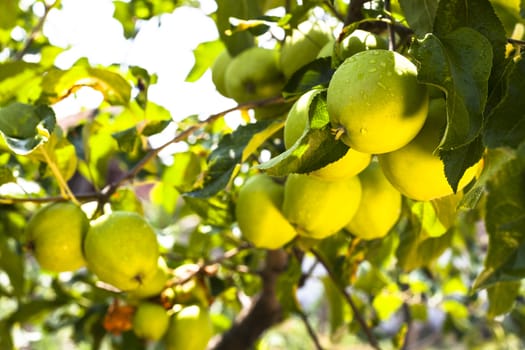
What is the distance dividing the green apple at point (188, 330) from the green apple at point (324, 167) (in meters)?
0.63

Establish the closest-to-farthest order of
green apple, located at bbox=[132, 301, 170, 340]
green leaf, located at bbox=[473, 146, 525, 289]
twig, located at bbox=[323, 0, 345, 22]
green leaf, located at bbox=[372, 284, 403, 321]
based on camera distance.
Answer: green leaf, located at bbox=[473, 146, 525, 289]
twig, located at bbox=[323, 0, 345, 22]
green apple, located at bbox=[132, 301, 170, 340]
green leaf, located at bbox=[372, 284, 403, 321]

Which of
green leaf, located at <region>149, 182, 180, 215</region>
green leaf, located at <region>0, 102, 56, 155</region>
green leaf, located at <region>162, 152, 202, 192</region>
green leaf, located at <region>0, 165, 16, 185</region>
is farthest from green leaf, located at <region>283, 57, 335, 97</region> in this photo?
green leaf, located at <region>149, 182, 180, 215</region>

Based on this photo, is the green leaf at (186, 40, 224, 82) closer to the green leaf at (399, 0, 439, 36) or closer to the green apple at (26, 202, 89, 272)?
the green apple at (26, 202, 89, 272)

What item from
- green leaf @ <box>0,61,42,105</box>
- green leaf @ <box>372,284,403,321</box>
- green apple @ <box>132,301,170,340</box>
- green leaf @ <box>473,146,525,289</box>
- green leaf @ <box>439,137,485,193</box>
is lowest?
green leaf @ <box>372,284,403,321</box>

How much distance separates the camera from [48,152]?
0.88 m

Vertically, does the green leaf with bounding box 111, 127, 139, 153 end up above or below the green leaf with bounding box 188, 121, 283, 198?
below

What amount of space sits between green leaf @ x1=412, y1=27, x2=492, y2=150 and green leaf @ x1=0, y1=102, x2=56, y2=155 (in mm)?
477

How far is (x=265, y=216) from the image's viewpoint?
890 mm

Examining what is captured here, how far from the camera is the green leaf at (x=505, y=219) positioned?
1.34ft

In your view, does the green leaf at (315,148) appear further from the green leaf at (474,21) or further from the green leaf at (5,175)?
the green leaf at (5,175)

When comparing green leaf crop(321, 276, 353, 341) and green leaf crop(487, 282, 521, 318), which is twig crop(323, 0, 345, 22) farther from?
green leaf crop(321, 276, 353, 341)

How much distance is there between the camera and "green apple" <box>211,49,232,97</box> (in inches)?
43.4

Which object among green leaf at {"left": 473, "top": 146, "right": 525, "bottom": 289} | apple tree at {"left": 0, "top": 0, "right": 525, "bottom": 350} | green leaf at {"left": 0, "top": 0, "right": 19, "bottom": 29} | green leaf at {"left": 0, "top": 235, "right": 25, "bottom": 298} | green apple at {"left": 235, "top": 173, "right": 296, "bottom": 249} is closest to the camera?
green leaf at {"left": 473, "top": 146, "right": 525, "bottom": 289}

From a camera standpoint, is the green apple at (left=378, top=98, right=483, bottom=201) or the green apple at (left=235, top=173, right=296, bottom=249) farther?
the green apple at (left=235, top=173, right=296, bottom=249)
